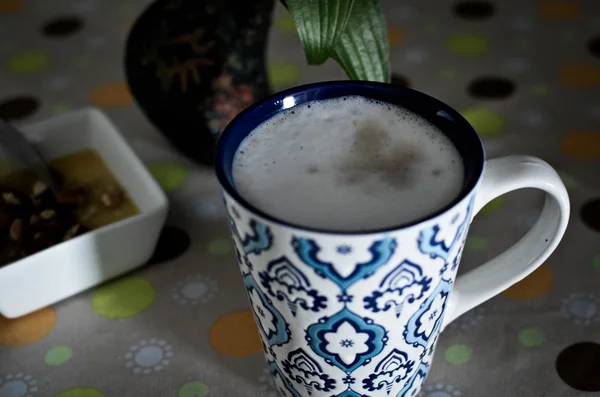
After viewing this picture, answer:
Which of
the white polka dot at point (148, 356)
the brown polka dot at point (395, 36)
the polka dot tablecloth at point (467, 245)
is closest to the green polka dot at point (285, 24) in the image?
the polka dot tablecloth at point (467, 245)

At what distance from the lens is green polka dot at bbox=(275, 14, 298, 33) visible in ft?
2.55

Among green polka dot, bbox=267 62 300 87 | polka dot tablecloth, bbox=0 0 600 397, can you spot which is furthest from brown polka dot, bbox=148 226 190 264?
green polka dot, bbox=267 62 300 87

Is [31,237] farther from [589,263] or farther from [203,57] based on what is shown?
[589,263]

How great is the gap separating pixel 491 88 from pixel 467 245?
8.1 inches

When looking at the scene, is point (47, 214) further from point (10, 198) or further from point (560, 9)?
point (560, 9)

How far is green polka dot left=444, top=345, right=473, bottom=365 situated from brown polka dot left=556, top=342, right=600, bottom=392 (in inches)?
2.1

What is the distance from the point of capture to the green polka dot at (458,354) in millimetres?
451

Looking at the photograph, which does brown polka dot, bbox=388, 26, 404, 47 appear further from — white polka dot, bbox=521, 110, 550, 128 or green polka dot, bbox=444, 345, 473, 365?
green polka dot, bbox=444, 345, 473, 365

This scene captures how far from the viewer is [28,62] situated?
751 millimetres

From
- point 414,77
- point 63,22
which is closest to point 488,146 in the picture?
point 414,77

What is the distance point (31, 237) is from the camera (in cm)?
50

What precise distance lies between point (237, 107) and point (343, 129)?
20cm

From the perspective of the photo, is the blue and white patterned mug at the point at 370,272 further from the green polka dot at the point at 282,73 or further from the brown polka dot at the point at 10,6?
the brown polka dot at the point at 10,6

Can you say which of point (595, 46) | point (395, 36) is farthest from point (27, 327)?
point (595, 46)
